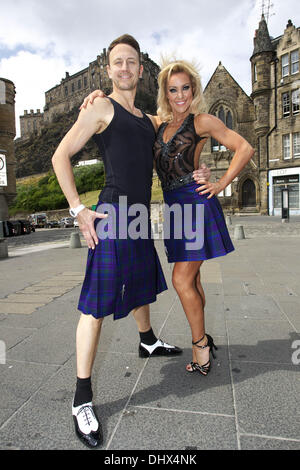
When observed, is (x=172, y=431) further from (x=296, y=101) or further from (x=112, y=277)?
(x=296, y=101)

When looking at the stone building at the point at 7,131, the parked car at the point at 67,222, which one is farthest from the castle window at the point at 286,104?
the parked car at the point at 67,222

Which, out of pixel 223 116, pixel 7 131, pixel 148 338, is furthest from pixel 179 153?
pixel 223 116

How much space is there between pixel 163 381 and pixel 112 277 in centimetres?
93

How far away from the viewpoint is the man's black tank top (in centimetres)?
201

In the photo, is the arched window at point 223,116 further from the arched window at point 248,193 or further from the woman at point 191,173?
the woman at point 191,173

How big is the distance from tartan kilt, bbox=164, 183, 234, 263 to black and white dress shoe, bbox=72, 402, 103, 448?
1.10 m

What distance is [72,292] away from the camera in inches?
200

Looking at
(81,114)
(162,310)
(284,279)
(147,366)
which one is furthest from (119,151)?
(284,279)

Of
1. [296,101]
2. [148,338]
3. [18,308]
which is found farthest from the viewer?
[296,101]

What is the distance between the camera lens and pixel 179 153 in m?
2.25

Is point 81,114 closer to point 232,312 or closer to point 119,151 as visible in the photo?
point 119,151

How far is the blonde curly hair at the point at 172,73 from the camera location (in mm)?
2295

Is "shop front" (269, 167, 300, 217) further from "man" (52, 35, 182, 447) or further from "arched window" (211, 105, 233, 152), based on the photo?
"man" (52, 35, 182, 447)
